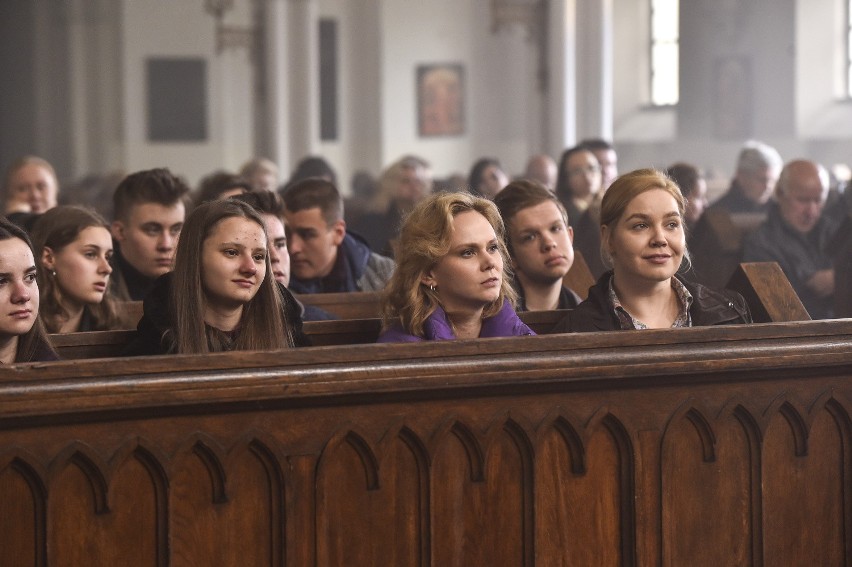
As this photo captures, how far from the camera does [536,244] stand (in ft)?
15.4

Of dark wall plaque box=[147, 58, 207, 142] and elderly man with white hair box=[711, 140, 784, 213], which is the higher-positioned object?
dark wall plaque box=[147, 58, 207, 142]

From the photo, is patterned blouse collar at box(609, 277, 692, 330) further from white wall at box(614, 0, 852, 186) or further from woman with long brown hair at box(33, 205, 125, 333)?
white wall at box(614, 0, 852, 186)

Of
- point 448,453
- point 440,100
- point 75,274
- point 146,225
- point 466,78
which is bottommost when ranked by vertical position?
point 448,453

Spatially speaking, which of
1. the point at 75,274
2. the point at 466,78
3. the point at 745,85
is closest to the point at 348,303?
the point at 75,274

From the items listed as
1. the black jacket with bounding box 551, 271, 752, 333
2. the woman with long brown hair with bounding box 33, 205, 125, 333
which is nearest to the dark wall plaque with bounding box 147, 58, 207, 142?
the woman with long brown hair with bounding box 33, 205, 125, 333

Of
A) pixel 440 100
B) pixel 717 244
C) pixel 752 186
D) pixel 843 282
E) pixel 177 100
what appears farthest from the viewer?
pixel 440 100

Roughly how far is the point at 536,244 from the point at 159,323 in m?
1.55

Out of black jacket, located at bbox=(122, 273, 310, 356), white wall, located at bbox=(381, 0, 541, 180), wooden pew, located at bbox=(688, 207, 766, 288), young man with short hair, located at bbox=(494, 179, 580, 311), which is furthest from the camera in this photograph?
white wall, located at bbox=(381, 0, 541, 180)

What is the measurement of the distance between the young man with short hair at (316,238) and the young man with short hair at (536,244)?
1040 mm

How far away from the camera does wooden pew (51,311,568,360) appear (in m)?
3.51

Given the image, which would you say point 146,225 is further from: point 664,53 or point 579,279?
point 664,53

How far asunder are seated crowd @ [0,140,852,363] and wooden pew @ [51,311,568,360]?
0.20 ft

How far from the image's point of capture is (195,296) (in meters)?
3.56

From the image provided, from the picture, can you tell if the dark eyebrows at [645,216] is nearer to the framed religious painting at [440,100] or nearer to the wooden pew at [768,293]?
the wooden pew at [768,293]
